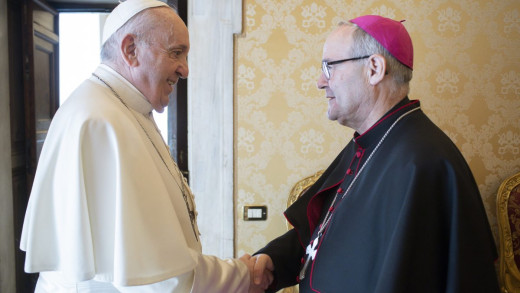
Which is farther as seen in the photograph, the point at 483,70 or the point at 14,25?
the point at 14,25

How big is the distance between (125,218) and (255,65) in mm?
1868

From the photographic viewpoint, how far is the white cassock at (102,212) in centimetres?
134

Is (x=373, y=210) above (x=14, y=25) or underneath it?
underneath

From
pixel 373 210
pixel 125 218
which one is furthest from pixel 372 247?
pixel 125 218

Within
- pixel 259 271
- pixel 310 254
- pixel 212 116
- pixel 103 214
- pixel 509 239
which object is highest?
pixel 212 116

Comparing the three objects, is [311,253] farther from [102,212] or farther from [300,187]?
[300,187]

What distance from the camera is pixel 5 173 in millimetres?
3408

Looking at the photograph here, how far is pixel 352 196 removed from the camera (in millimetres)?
1539

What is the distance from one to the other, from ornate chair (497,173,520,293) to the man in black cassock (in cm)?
159

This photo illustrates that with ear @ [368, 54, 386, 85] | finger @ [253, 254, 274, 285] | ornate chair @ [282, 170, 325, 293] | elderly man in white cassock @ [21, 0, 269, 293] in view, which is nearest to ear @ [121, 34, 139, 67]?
elderly man in white cassock @ [21, 0, 269, 293]

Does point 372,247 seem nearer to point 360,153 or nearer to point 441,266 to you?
point 441,266

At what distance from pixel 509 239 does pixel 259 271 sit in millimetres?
1883

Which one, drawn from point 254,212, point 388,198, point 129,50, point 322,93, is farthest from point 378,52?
point 254,212

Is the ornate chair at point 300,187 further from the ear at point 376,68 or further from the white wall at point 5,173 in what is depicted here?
the white wall at point 5,173
